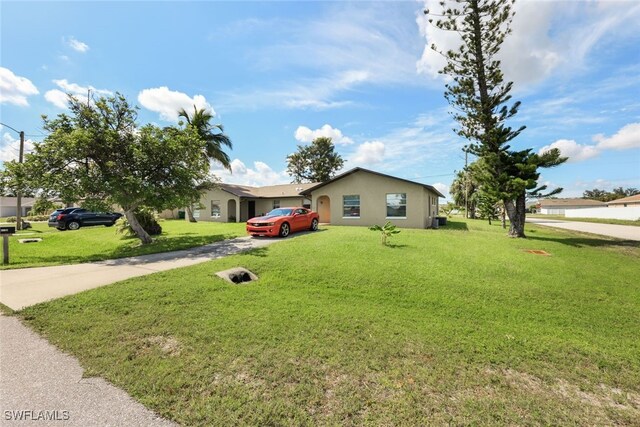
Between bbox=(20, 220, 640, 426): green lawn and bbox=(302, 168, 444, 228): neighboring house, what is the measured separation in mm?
11149

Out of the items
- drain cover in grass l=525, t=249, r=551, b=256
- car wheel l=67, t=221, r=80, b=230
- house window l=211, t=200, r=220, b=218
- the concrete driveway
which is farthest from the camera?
house window l=211, t=200, r=220, b=218

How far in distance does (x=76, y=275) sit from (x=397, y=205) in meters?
16.8

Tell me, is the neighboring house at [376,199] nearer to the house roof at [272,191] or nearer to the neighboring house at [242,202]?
the house roof at [272,191]

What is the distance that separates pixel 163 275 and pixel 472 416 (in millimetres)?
7019

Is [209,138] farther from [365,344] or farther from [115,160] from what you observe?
[365,344]

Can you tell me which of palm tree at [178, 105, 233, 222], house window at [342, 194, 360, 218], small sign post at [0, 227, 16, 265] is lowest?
small sign post at [0, 227, 16, 265]

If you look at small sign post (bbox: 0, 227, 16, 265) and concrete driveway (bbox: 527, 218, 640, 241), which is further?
concrete driveway (bbox: 527, 218, 640, 241)

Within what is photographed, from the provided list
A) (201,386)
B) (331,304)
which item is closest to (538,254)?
(331,304)

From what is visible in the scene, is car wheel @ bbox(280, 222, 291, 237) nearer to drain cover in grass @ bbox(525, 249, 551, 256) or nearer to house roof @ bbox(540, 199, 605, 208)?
drain cover in grass @ bbox(525, 249, 551, 256)

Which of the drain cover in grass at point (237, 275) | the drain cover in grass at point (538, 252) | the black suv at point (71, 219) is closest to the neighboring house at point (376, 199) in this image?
the drain cover in grass at point (538, 252)

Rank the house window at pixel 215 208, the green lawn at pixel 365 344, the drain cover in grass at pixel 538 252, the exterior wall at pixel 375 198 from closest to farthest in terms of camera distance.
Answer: the green lawn at pixel 365 344, the drain cover in grass at pixel 538 252, the exterior wall at pixel 375 198, the house window at pixel 215 208

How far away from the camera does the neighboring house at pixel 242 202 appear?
26.6 metres

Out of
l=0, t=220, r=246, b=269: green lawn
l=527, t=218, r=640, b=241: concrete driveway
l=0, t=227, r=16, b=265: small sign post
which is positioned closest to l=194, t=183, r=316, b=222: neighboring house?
l=0, t=220, r=246, b=269: green lawn

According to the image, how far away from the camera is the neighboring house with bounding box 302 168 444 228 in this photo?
60.4 feet
